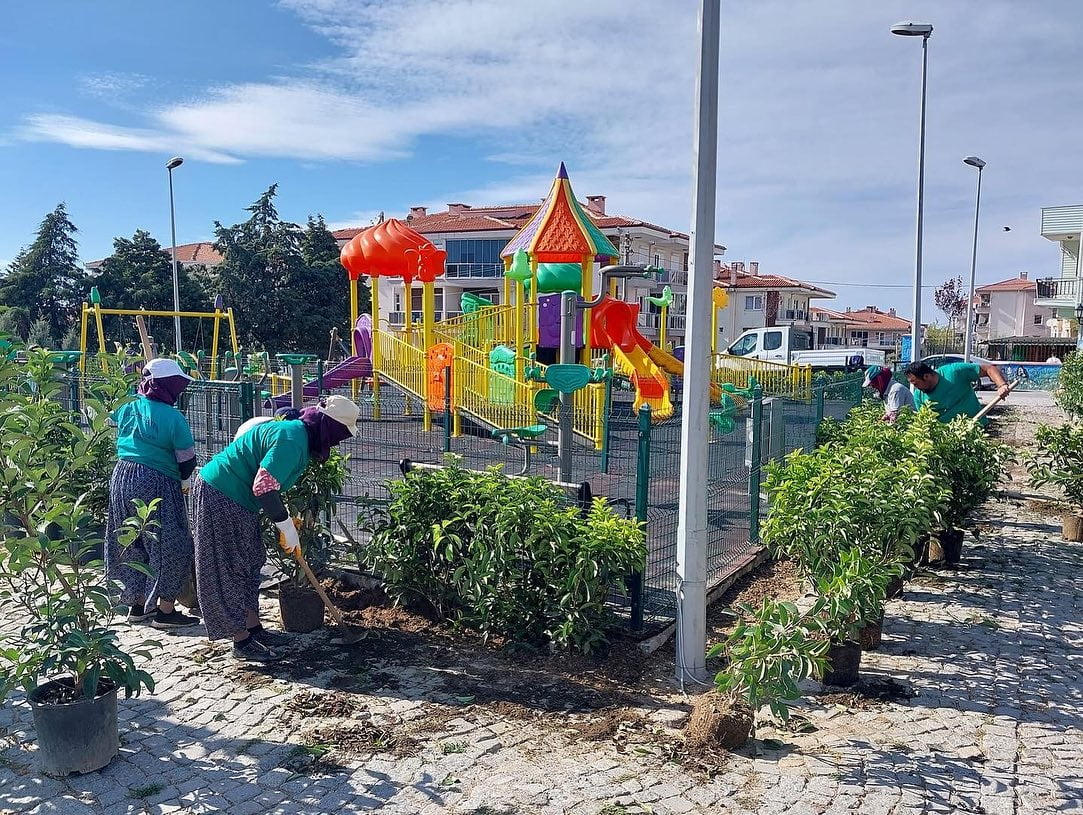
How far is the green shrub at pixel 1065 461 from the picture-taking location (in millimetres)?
7340

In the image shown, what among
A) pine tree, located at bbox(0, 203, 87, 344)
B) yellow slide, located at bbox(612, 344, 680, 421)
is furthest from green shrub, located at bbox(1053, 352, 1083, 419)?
pine tree, located at bbox(0, 203, 87, 344)

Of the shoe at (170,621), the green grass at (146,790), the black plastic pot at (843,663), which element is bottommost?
the green grass at (146,790)

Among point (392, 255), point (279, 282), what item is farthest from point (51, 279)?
point (392, 255)

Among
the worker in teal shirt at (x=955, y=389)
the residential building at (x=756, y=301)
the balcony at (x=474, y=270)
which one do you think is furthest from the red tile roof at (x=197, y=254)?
the worker in teal shirt at (x=955, y=389)

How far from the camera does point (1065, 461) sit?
7.57 metres

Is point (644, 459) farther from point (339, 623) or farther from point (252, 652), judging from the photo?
point (252, 652)

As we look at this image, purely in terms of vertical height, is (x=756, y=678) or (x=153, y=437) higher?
(x=153, y=437)

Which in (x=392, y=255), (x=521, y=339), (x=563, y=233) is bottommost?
(x=521, y=339)

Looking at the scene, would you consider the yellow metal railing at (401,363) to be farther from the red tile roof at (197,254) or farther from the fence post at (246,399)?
the red tile roof at (197,254)

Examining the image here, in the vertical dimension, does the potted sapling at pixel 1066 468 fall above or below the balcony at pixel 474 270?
below

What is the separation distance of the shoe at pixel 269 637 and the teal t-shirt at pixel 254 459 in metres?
0.74

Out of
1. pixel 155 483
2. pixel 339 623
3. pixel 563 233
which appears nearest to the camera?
pixel 339 623

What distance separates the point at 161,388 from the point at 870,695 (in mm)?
4446

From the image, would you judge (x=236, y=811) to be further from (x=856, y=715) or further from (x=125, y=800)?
(x=856, y=715)
